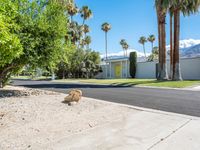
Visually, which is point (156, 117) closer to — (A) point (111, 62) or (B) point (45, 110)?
(B) point (45, 110)

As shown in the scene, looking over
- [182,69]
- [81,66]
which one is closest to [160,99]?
[182,69]

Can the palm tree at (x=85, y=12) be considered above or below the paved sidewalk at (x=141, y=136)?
above

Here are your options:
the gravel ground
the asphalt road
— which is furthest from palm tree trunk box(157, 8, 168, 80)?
the gravel ground

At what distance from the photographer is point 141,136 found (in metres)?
7.05

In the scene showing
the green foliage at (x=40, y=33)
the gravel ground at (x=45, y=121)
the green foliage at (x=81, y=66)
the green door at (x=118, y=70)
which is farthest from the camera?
the green door at (x=118, y=70)

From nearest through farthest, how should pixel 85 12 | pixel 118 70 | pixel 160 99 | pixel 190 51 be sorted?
pixel 160 99 < pixel 118 70 < pixel 85 12 < pixel 190 51

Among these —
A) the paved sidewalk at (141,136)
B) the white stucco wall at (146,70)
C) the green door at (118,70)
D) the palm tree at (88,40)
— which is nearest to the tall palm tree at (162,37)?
the white stucco wall at (146,70)

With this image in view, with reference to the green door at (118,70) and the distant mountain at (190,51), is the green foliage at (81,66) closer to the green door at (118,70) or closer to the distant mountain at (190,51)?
the green door at (118,70)

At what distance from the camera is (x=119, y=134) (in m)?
7.22

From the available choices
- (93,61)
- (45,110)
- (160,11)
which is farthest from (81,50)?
(45,110)

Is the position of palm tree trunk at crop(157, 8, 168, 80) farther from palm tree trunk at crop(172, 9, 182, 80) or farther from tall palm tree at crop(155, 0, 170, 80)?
palm tree trunk at crop(172, 9, 182, 80)

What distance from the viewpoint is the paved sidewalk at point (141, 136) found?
20.6ft

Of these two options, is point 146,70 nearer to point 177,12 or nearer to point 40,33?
point 177,12

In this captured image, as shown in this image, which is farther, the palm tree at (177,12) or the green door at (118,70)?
the green door at (118,70)
